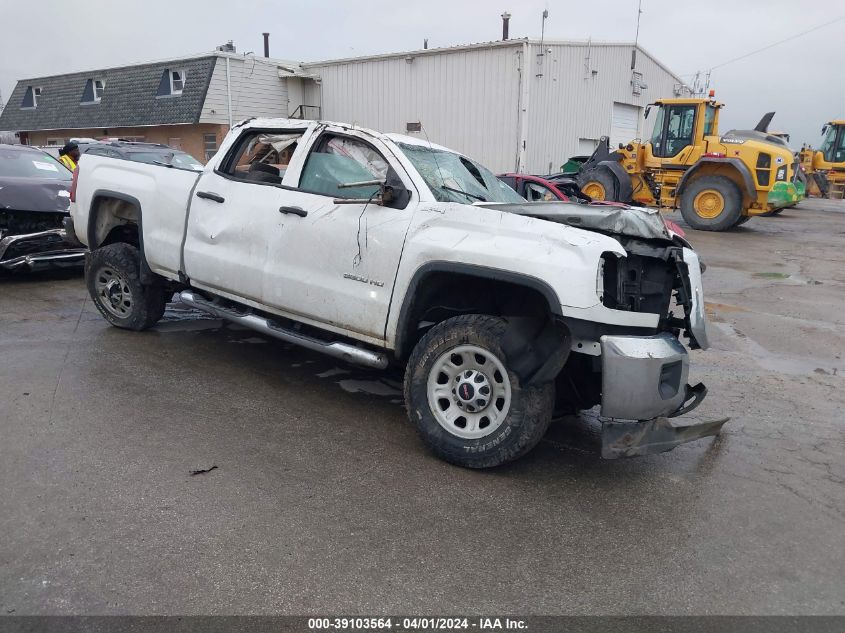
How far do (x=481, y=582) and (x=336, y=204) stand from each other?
267 cm

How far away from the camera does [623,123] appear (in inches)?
1017

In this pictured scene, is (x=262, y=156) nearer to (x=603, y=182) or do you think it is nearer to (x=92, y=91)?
(x=603, y=182)

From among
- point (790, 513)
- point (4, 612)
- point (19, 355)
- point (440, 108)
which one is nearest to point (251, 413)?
point (4, 612)

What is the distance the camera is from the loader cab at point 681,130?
1673 cm

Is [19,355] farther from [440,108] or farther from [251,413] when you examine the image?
[440,108]

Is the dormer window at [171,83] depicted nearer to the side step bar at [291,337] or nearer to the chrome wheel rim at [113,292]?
the chrome wheel rim at [113,292]

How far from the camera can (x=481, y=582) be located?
2.89 metres

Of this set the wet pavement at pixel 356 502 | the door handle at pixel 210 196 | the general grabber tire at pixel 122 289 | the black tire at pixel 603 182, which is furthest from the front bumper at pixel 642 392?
the black tire at pixel 603 182

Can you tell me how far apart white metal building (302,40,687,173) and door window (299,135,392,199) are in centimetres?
1557

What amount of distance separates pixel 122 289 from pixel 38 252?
8.96 ft

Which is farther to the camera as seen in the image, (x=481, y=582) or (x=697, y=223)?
(x=697, y=223)

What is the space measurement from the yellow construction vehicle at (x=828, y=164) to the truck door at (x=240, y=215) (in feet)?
73.0

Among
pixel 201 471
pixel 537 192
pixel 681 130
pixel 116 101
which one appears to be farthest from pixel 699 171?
pixel 116 101

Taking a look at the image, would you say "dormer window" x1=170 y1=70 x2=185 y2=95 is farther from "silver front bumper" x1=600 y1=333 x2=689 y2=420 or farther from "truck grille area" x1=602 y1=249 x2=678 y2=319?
"silver front bumper" x1=600 y1=333 x2=689 y2=420
